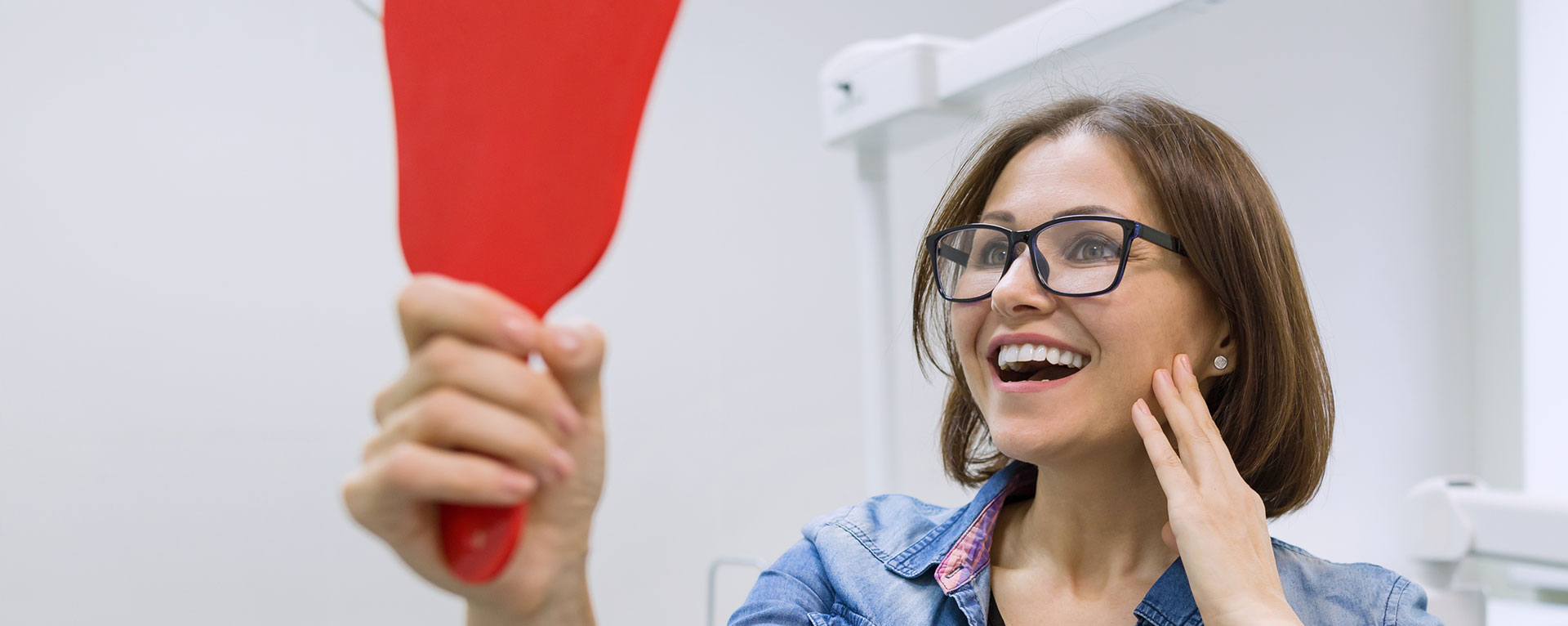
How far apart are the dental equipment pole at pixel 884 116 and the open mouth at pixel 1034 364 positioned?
1.49ft

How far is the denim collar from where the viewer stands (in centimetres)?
115

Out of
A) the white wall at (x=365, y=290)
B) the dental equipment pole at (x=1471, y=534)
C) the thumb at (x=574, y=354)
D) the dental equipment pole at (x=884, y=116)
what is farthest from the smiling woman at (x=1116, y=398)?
the dental equipment pole at (x=1471, y=534)

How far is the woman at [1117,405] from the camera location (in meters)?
1.11

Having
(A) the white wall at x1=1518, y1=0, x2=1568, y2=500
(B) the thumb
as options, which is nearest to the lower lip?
(B) the thumb

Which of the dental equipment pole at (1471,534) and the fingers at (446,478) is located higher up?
the fingers at (446,478)

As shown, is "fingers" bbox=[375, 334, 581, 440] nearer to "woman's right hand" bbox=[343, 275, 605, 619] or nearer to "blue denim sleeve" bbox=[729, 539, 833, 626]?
"woman's right hand" bbox=[343, 275, 605, 619]

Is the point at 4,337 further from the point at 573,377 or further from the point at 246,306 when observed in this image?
the point at 573,377

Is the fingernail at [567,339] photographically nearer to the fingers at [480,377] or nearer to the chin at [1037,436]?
the fingers at [480,377]

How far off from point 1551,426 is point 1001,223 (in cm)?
282

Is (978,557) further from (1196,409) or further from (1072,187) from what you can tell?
(1072,187)

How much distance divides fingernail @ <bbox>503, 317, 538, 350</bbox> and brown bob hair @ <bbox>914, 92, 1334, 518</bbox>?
821 mm

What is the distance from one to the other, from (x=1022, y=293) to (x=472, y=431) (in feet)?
2.37

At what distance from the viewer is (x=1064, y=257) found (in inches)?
45.4

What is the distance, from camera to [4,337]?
83.0 inches
